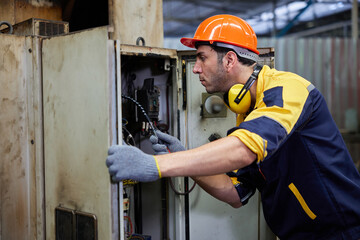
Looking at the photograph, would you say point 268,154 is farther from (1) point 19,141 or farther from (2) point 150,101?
(1) point 19,141

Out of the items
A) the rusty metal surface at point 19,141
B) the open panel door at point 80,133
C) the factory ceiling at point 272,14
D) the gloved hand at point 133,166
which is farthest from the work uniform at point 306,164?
the factory ceiling at point 272,14

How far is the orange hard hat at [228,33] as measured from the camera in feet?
4.18

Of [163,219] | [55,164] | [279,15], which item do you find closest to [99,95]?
[55,164]

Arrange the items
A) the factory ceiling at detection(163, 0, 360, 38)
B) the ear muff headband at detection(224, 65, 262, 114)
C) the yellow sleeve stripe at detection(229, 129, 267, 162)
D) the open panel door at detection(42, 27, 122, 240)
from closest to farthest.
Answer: the yellow sleeve stripe at detection(229, 129, 267, 162) → the open panel door at detection(42, 27, 122, 240) → the ear muff headband at detection(224, 65, 262, 114) → the factory ceiling at detection(163, 0, 360, 38)

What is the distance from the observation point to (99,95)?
Result: 1076mm

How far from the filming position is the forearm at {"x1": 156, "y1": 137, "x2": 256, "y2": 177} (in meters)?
0.93

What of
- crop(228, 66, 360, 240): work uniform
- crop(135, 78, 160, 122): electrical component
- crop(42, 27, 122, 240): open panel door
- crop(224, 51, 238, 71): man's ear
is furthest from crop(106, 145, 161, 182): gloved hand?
crop(135, 78, 160, 122): electrical component

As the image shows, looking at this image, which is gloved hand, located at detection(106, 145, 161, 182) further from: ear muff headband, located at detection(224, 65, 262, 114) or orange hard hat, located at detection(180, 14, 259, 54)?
orange hard hat, located at detection(180, 14, 259, 54)

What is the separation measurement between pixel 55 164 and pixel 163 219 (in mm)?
812

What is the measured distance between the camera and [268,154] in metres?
0.93

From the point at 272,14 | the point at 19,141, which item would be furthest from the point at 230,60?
the point at 272,14

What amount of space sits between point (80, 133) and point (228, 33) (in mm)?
660

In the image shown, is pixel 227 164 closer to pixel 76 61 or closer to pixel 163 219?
pixel 76 61

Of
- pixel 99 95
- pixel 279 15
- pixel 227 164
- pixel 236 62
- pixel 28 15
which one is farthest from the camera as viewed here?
pixel 279 15
